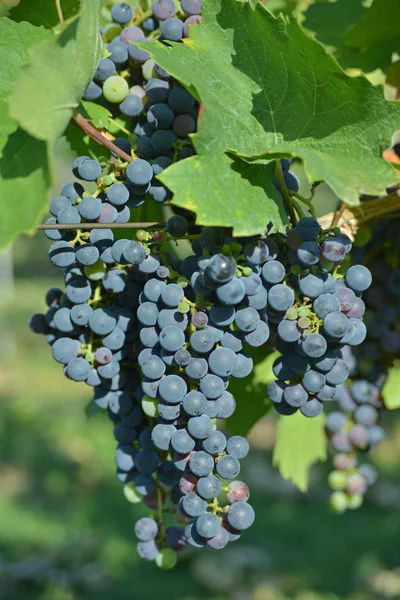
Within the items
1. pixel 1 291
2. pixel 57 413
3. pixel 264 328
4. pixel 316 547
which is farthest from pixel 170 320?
pixel 1 291

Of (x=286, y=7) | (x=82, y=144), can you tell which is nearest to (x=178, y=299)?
(x=82, y=144)

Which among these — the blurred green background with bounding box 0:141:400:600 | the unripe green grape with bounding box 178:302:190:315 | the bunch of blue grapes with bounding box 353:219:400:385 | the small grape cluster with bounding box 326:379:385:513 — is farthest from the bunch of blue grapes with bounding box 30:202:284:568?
the blurred green background with bounding box 0:141:400:600

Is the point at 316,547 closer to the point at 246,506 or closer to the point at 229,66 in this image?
the point at 246,506

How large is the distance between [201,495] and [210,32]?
548 millimetres

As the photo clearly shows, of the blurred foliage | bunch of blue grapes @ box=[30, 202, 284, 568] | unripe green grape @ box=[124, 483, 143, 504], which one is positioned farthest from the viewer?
the blurred foliage

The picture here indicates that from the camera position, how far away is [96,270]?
885 mm

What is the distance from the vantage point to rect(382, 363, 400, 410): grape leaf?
4.01 ft

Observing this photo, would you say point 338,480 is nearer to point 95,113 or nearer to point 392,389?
point 392,389

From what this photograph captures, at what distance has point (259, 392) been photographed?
1.15 metres

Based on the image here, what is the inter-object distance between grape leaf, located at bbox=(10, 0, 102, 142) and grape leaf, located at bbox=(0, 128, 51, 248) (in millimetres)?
42

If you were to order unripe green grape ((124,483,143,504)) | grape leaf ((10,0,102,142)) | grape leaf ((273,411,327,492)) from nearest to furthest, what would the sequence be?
grape leaf ((10,0,102,142)), unripe green grape ((124,483,143,504)), grape leaf ((273,411,327,492))

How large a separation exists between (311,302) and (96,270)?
28cm

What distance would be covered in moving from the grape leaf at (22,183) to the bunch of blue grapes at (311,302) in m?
0.25

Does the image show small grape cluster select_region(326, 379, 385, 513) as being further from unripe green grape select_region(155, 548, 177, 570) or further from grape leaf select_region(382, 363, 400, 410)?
unripe green grape select_region(155, 548, 177, 570)
